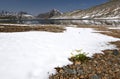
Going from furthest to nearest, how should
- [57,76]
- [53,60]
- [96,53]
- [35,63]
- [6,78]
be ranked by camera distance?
[96,53]
[53,60]
[35,63]
[57,76]
[6,78]

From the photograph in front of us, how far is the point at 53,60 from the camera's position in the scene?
671 inches

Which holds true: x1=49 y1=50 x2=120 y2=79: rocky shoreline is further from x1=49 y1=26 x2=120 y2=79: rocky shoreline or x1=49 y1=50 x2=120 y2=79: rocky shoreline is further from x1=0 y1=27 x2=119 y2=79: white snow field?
x1=0 y1=27 x2=119 y2=79: white snow field

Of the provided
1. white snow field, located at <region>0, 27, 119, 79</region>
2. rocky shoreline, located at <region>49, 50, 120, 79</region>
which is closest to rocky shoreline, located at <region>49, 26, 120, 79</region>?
rocky shoreline, located at <region>49, 50, 120, 79</region>

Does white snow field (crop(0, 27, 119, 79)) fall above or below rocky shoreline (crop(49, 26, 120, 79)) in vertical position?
above

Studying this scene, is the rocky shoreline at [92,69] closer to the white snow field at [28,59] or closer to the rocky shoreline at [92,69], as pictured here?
the rocky shoreline at [92,69]

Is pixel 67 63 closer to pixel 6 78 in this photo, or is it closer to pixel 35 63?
pixel 35 63

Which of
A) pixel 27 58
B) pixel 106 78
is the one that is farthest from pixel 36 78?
pixel 106 78

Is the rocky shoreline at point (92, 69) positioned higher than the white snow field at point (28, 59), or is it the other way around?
the white snow field at point (28, 59)

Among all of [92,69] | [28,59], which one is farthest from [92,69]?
[28,59]

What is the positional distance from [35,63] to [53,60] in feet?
5.39

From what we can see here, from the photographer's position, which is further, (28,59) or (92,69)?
(28,59)

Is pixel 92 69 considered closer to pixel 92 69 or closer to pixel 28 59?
pixel 92 69

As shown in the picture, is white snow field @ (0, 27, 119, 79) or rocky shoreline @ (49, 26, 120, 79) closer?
white snow field @ (0, 27, 119, 79)

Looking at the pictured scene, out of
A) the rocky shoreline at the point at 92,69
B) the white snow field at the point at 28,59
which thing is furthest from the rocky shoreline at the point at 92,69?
the white snow field at the point at 28,59
